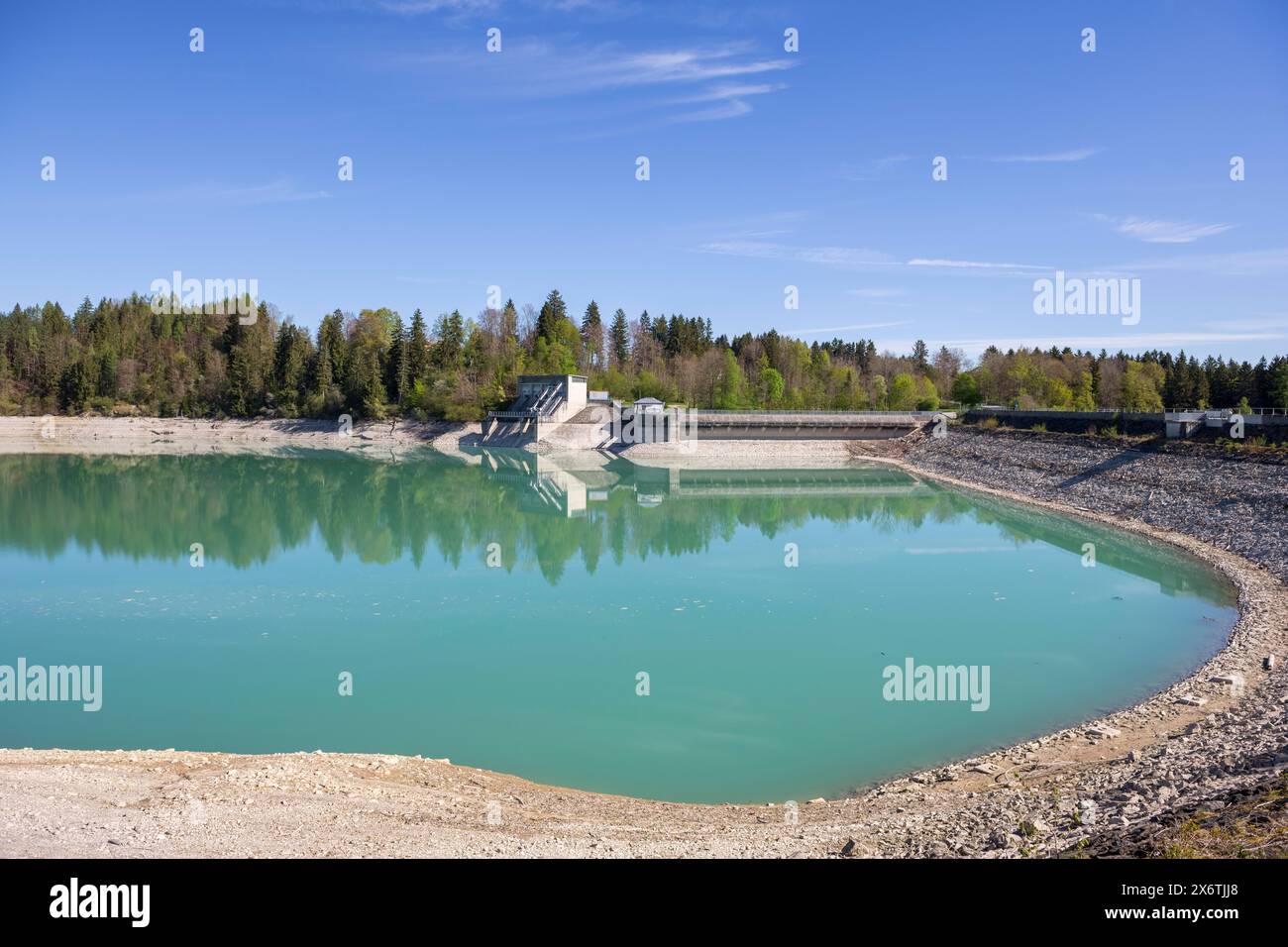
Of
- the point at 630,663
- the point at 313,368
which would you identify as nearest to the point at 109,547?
the point at 630,663

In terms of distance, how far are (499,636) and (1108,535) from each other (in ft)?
67.2

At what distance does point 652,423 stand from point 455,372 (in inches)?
770

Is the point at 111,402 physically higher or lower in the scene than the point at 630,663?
higher

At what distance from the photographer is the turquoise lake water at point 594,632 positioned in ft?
34.4

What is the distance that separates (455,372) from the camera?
64.1m

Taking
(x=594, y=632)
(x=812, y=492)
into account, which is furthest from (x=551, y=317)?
(x=594, y=632)

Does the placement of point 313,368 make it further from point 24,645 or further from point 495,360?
point 24,645

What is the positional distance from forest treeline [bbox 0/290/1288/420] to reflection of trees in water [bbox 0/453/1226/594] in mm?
19511

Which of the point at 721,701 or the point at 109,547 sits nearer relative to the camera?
the point at 721,701

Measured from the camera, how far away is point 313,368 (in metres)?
64.6

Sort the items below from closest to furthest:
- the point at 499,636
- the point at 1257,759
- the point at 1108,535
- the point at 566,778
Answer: the point at 1257,759, the point at 566,778, the point at 499,636, the point at 1108,535

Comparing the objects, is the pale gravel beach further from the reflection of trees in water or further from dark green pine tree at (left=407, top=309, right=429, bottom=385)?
dark green pine tree at (left=407, top=309, right=429, bottom=385)

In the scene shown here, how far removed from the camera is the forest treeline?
204 ft
